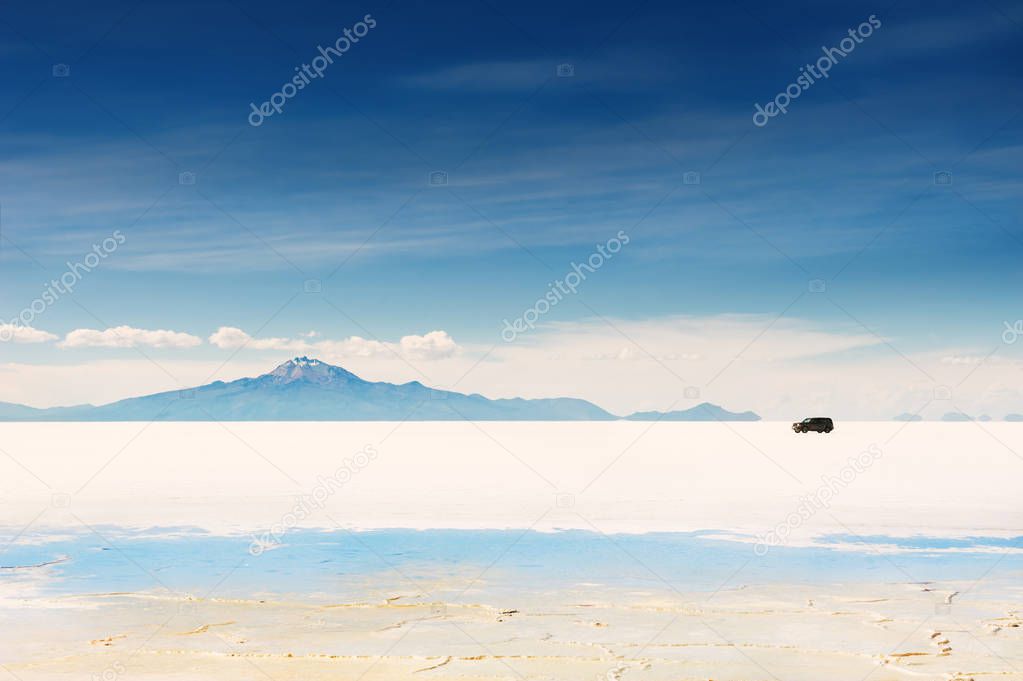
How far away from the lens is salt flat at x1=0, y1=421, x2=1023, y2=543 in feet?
62.4

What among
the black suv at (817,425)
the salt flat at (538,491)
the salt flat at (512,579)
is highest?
the black suv at (817,425)

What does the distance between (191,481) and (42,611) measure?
17.4 metres

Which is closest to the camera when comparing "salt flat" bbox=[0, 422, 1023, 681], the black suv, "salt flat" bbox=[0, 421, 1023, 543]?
"salt flat" bbox=[0, 422, 1023, 681]

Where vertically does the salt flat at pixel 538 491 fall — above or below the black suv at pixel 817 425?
below

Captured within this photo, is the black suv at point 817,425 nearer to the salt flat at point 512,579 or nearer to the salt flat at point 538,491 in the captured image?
the salt flat at point 538,491

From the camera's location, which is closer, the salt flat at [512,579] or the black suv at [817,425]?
the salt flat at [512,579]

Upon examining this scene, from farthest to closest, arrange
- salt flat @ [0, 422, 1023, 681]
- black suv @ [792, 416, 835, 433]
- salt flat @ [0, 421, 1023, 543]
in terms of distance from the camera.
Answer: black suv @ [792, 416, 835, 433] < salt flat @ [0, 421, 1023, 543] < salt flat @ [0, 422, 1023, 681]

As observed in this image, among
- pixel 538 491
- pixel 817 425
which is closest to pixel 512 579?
pixel 538 491

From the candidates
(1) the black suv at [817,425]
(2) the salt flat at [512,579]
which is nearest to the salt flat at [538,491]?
(2) the salt flat at [512,579]

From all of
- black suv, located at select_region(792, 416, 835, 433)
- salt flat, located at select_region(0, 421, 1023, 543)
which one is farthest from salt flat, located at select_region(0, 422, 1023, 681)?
black suv, located at select_region(792, 416, 835, 433)

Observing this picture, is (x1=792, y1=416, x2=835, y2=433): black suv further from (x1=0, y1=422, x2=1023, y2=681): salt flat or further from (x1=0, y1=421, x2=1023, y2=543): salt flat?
(x1=0, y1=422, x2=1023, y2=681): salt flat

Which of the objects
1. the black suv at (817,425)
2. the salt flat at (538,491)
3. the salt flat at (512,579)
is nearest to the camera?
the salt flat at (512,579)

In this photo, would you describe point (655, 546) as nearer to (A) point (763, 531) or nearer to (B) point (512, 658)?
→ (A) point (763, 531)

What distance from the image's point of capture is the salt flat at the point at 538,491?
19.0m
